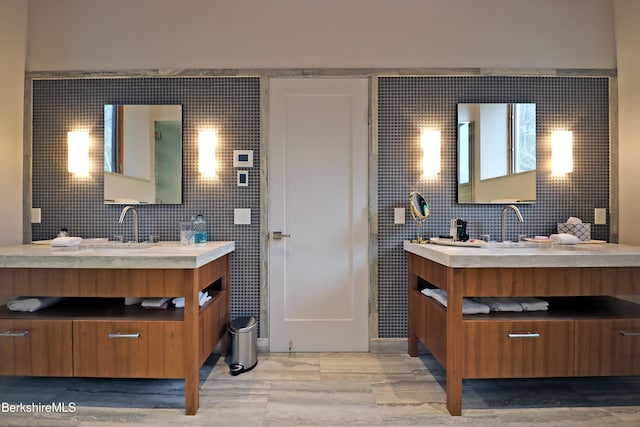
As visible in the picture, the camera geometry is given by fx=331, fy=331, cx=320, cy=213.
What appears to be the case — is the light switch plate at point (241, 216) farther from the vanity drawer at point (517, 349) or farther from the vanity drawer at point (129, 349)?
the vanity drawer at point (517, 349)

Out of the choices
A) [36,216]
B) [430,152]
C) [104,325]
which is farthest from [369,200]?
[36,216]

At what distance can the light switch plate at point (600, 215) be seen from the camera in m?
2.62

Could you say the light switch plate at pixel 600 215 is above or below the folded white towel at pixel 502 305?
above

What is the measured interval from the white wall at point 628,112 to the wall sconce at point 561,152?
15.1 inches

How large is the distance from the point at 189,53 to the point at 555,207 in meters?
3.15

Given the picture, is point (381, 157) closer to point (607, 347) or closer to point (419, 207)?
point (419, 207)

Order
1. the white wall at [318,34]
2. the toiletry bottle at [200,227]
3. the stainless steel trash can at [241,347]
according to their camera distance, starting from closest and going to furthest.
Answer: the stainless steel trash can at [241,347], the toiletry bottle at [200,227], the white wall at [318,34]

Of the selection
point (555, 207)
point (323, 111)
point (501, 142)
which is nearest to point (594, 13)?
point (501, 142)

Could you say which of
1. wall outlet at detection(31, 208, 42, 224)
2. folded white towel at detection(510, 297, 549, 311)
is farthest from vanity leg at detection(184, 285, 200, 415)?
folded white towel at detection(510, 297, 549, 311)

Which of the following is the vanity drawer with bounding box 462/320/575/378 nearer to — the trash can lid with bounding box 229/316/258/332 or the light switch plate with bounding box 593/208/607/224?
the light switch plate with bounding box 593/208/607/224

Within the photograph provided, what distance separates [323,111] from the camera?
264cm

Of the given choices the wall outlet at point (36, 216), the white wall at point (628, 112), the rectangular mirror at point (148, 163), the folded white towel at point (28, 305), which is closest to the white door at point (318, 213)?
the rectangular mirror at point (148, 163)

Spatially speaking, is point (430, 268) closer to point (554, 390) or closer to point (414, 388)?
point (414, 388)

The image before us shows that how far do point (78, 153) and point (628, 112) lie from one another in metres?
4.27
